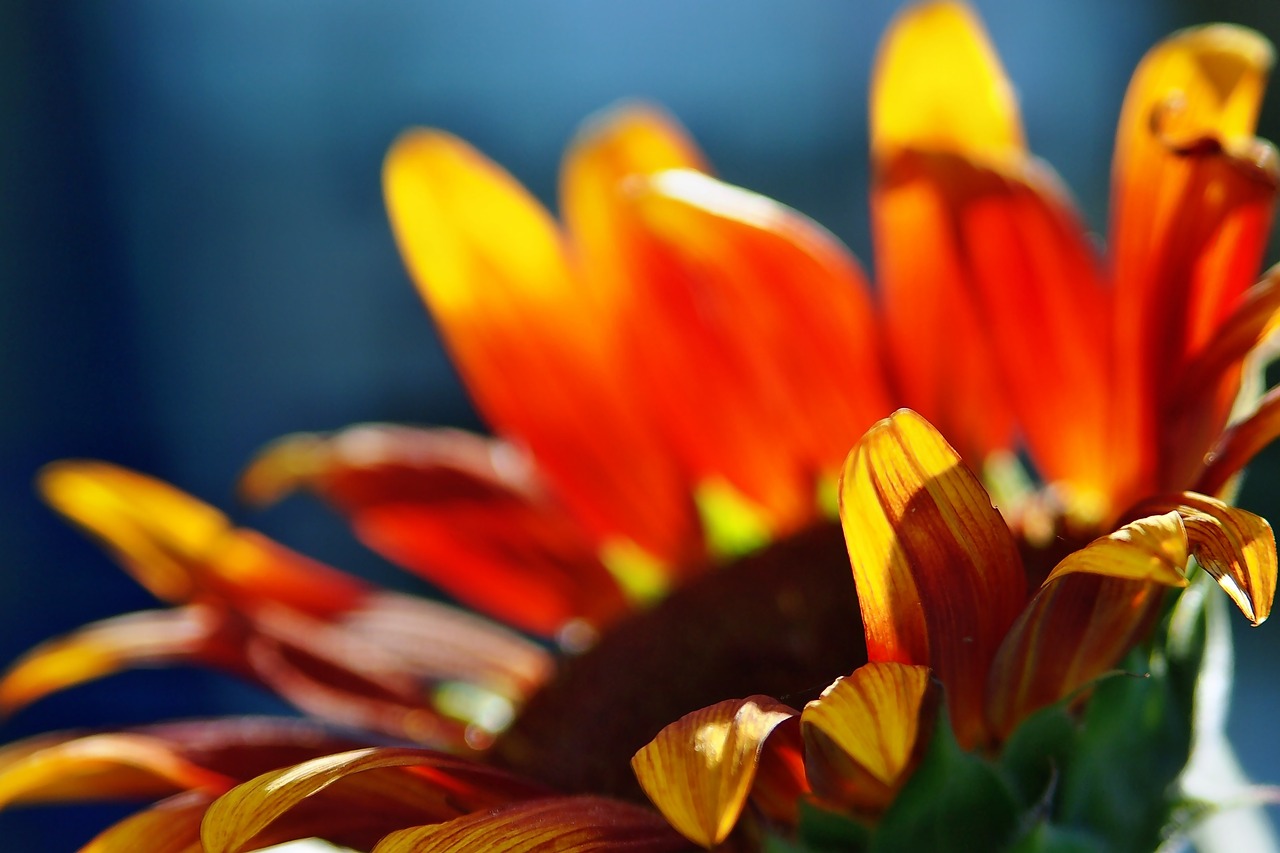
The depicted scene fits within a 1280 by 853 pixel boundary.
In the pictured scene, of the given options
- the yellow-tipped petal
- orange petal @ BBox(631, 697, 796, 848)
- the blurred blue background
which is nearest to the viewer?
orange petal @ BBox(631, 697, 796, 848)

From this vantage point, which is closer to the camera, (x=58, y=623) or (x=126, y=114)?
(x=58, y=623)

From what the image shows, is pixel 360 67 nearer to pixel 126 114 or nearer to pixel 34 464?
pixel 126 114

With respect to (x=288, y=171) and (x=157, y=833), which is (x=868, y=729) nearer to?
(x=157, y=833)

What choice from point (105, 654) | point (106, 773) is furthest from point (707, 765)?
point (105, 654)

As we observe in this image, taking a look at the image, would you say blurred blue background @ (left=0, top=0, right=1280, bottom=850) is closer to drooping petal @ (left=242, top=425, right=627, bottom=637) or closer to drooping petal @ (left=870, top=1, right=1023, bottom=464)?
drooping petal @ (left=242, top=425, right=627, bottom=637)

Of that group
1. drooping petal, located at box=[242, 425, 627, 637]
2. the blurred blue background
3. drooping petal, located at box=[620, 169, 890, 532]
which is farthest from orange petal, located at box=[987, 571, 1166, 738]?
the blurred blue background

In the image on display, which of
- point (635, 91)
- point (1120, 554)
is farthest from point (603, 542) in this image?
point (635, 91)

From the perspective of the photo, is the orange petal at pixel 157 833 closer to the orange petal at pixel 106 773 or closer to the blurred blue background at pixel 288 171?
the orange petal at pixel 106 773

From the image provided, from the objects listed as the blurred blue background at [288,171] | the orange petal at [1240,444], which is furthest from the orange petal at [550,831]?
the blurred blue background at [288,171]
